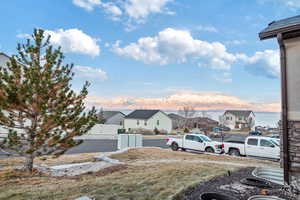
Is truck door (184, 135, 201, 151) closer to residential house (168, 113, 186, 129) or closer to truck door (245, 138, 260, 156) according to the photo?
truck door (245, 138, 260, 156)

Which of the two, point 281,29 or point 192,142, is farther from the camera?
point 192,142

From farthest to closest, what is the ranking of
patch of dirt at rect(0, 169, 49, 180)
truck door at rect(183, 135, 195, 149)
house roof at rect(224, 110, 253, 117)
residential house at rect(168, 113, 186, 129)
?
1. house roof at rect(224, 110, 253, 117)
2. residential house at rect(168, 113, 186, 129)
3. truck door at rect(183, 135, 195, 149)
4. patch of dirt at rect(0, 169, 49, 180)

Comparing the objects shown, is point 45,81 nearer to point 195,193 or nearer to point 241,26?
point 195,193

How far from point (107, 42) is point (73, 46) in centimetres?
304

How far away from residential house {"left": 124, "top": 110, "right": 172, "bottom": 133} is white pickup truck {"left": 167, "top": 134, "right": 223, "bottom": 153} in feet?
98.6

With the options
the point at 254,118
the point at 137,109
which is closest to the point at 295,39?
the point at 137,109

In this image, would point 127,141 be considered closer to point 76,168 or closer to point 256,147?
point 76,168

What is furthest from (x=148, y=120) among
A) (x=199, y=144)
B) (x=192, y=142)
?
(x=199, y=144)

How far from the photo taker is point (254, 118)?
6400 cm

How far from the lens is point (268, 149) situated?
44.2 ft

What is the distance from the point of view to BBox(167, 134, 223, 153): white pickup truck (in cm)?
1581

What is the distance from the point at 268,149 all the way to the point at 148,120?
3534 cm

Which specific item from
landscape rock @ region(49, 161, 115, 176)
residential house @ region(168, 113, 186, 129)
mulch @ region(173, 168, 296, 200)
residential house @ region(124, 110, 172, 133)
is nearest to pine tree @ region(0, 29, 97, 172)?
landscape rock @ region(49, 161, 115, 176)

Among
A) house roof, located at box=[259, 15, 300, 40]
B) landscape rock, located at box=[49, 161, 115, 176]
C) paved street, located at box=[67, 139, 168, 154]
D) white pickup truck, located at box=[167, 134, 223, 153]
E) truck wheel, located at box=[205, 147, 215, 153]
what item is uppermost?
house roof, located at box=[259, 15, 300, 40]
